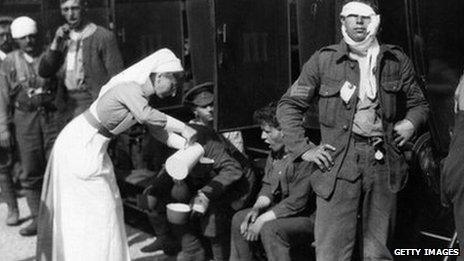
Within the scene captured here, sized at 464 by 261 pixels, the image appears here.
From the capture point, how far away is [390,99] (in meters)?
3.71

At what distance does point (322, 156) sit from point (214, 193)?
1185 millimetres

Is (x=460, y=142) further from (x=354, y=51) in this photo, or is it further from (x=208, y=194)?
(x=208, y=194)

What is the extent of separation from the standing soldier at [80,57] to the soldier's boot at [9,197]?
120cm

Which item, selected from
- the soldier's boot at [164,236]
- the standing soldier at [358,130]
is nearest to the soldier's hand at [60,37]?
the soldier's boot at [164,236]

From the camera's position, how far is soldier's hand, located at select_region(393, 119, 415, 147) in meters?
3.68

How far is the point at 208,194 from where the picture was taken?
4.68 metres

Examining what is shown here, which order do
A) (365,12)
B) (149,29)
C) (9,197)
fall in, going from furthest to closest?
(149,29) → (9,197) → (365,12)

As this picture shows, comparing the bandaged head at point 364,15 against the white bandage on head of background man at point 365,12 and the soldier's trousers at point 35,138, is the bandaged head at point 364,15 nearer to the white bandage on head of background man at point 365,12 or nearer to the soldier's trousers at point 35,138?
the white bandage on head of background man at point 365,12

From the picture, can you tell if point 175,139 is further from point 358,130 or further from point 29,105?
point 29,105

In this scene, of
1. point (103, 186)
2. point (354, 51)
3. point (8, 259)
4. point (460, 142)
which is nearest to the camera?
point (460, 142)

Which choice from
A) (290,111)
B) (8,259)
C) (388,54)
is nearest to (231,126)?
(290,111)

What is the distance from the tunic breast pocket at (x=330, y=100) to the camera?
12.2ft

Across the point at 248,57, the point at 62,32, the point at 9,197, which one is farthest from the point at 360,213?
the point at 9,197

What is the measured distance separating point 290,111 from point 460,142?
1008mm
